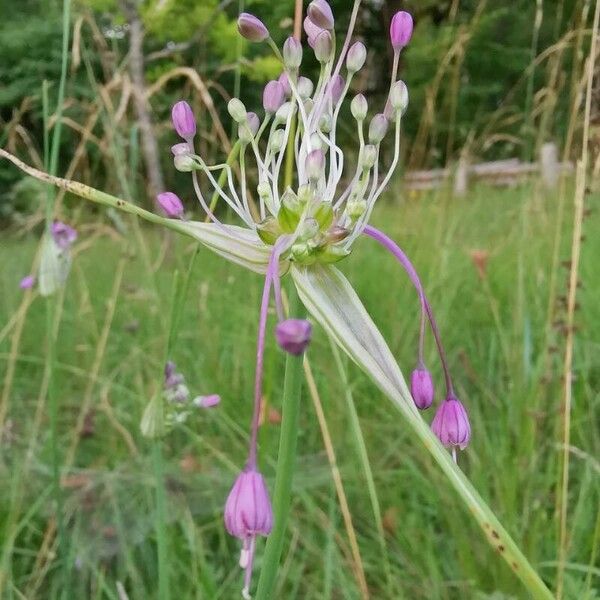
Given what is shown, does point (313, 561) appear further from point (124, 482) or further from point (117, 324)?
point (117, 324)

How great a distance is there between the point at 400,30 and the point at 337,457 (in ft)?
3.02

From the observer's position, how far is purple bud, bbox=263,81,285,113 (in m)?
0.57

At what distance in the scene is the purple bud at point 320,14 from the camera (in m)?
0.51

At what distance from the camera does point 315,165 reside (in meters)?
0.52

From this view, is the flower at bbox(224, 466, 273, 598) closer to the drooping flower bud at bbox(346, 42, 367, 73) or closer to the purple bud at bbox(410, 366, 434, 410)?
the purple bud at bbox(410, 366, 434, 410)

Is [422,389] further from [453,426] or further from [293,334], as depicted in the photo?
[293,334]

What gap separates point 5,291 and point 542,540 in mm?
1897

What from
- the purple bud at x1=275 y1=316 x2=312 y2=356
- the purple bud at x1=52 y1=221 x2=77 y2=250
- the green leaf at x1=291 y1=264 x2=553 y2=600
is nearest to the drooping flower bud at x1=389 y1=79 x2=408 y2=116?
the green leaf at x1=291 y1=264 x2=553 y2=600

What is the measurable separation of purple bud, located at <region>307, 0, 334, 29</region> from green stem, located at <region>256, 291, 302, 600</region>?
0.56 ft

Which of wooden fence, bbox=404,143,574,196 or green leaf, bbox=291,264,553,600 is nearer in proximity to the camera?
green leaf, bbox=291,264,553,600

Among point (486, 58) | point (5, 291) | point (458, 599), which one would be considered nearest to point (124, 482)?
point (458, 599)

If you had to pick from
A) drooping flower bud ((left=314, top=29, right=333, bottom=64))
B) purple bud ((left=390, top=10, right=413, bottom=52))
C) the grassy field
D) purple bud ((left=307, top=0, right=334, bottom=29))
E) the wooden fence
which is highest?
the wooden fence

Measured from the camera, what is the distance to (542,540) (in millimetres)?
1074

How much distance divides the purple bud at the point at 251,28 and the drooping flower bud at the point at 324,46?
34 millimetres
